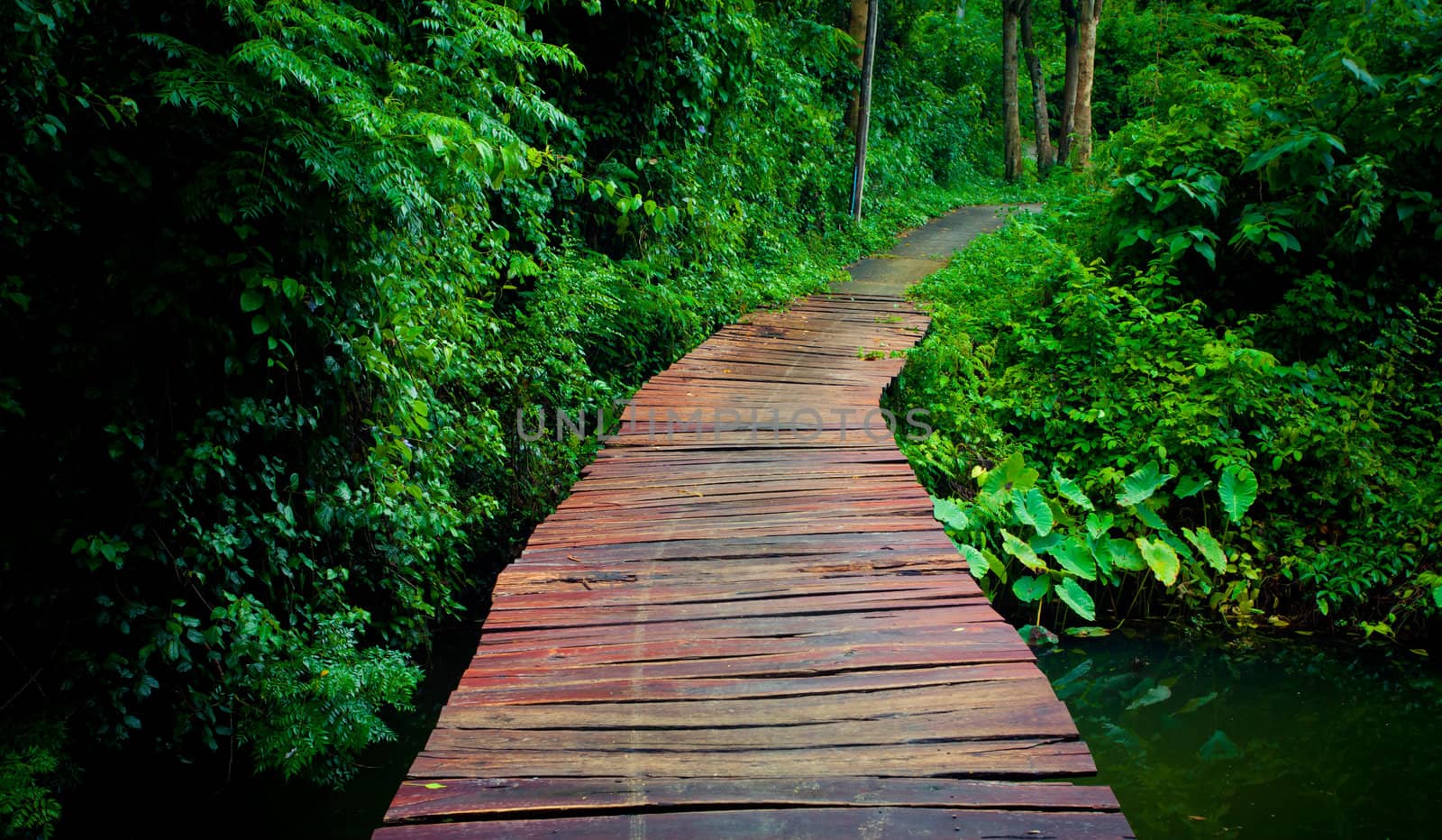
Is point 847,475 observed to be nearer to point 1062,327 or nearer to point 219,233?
point 219,233

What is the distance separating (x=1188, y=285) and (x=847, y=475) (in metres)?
4.77

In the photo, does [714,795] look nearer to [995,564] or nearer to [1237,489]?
[995,564]

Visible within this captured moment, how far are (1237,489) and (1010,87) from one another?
1693 centimetres

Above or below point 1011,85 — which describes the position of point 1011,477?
below

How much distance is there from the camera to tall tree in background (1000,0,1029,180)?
20.0m

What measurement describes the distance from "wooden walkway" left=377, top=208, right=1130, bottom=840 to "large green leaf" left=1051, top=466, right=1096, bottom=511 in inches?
82.1

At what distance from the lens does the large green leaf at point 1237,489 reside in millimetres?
6254

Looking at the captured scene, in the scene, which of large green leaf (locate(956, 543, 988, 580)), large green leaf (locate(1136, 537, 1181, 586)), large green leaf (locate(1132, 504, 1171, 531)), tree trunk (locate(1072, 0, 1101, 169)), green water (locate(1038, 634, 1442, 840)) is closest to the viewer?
green water (locate(1038, 634, 1442, 840))

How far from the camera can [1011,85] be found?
825 inches

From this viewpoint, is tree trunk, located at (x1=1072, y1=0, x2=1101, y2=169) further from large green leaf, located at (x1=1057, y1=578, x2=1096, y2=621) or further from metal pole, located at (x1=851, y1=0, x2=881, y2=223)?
large green leaf, located at (x1=1057, y1=578, x2=1096, y2=621)

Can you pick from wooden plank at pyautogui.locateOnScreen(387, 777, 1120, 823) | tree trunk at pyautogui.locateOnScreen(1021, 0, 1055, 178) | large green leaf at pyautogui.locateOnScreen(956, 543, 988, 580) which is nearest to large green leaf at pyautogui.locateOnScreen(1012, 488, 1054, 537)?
large green leaf at pyautogui.locateOnScreen(956, 543, 988, 580)

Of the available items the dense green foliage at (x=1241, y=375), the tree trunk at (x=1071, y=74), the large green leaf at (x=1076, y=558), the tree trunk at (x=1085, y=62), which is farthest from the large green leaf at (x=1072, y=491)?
the tree trunk at (x=1071, y=74)

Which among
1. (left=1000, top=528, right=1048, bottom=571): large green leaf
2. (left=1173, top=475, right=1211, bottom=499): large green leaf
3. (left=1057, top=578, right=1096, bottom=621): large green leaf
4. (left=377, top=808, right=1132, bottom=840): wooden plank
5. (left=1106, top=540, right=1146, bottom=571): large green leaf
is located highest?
(left=377, top=808, right=1132, bottom=840): wooden plank

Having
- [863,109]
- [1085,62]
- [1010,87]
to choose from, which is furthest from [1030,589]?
[1010,87]
